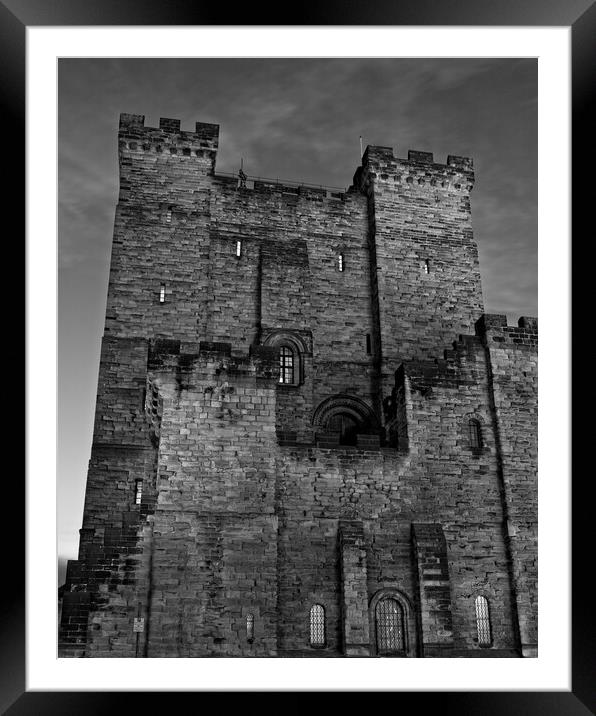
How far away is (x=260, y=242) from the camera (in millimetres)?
25703

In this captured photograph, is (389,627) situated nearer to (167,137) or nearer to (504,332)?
(504,332)

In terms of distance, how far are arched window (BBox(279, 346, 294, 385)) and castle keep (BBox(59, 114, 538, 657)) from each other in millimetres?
64

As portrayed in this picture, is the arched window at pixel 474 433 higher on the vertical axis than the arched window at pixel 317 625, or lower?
higher

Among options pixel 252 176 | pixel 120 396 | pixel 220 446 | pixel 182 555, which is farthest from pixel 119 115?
pixel 182 555

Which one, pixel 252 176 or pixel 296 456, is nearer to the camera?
pixel 296 456

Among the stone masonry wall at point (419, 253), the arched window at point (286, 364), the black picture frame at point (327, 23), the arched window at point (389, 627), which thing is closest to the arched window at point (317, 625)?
the arched window at point (389, 627)

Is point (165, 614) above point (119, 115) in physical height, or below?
below

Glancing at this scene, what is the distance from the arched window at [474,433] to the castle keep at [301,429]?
65 mm

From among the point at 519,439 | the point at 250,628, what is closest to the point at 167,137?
Answer: the point at 519,439

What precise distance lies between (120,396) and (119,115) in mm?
11139

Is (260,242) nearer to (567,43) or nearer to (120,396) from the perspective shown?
(120,396)

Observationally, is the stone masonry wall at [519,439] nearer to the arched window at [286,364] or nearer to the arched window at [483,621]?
the arched window at [483,621]

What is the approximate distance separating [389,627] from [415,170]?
18.3 meters

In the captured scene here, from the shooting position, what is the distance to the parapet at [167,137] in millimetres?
25766
